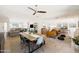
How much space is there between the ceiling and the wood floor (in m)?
0.34

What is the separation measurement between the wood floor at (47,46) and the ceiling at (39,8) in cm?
34

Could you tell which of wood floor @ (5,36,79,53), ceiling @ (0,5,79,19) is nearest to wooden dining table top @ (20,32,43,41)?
wood floor @ (5,36,79,53)

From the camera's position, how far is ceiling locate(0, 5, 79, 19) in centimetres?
212

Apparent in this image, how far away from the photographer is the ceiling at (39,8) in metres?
2.12

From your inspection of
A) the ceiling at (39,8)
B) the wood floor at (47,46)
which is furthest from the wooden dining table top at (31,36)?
the ceiling at (39,8)

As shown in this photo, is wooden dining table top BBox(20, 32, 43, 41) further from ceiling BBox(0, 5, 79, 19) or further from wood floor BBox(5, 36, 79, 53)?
ceiling BBox(0, 5, 79, 19)

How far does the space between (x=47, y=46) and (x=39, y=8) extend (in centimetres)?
57

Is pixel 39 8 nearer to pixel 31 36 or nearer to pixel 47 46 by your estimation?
pixel 31 36

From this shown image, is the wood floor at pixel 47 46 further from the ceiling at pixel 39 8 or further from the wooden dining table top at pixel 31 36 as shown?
the ceiling at pixel 39 8
